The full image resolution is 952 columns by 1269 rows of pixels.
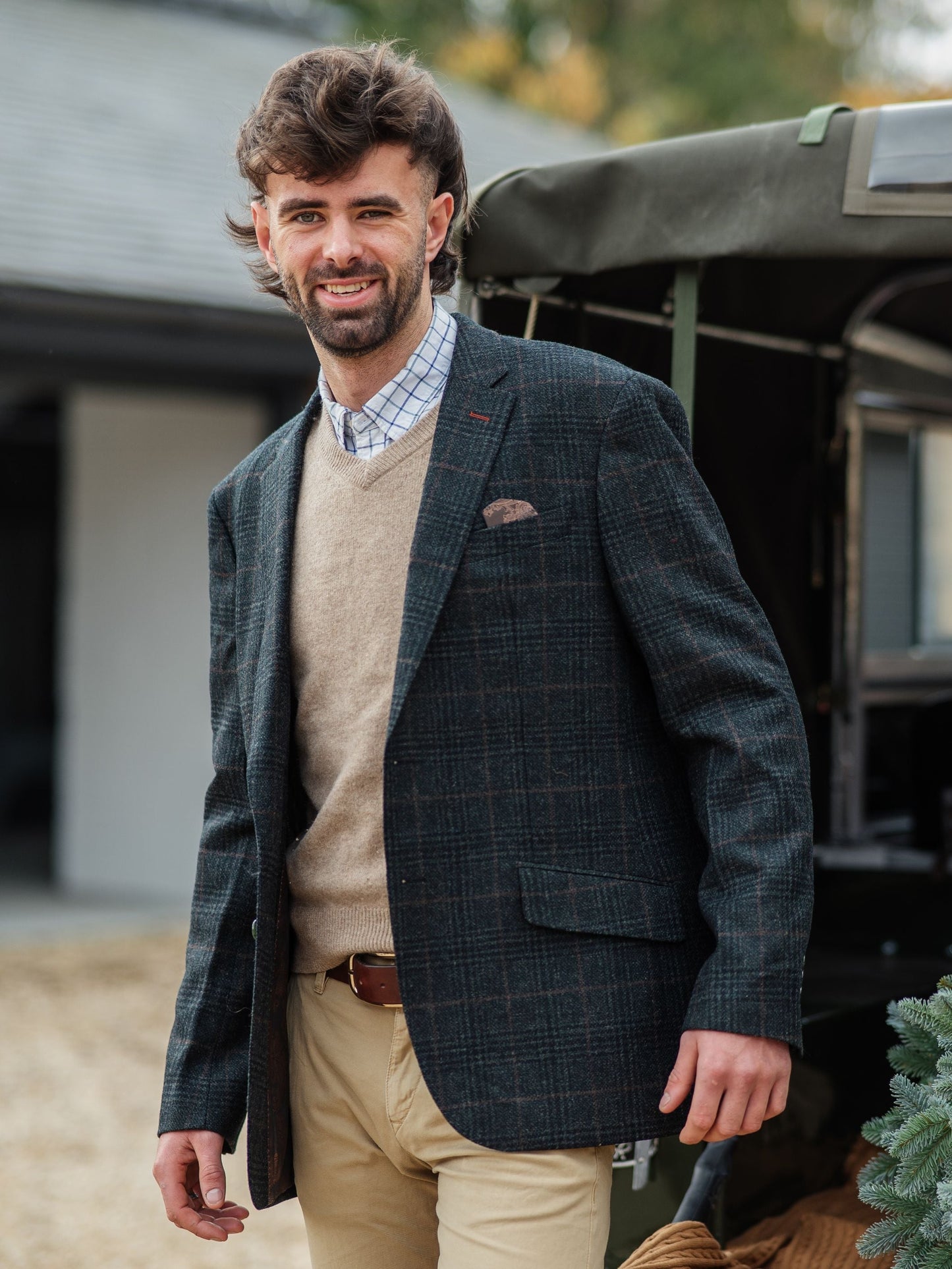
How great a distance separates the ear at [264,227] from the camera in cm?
206

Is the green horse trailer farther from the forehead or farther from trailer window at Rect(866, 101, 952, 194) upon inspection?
the forehead

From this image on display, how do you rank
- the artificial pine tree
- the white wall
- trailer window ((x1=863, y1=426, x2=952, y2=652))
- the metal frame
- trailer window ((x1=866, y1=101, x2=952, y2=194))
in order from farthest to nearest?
the white wall < trailer window ((x1=863, y1=426, x2=952, y2=652)) < the metal frame < trailer window ((x1=866, y1=101, x2=952, y2=194)) < the artificial pine tree

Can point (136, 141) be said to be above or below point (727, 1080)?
above

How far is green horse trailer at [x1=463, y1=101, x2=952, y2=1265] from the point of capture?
2.57 m

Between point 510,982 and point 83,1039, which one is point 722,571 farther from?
point 83,1039

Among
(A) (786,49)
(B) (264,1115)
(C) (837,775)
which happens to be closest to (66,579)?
(C) (837,775)

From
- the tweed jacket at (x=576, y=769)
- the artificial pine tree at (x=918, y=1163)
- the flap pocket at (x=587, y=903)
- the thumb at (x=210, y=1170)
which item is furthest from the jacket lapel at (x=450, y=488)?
the artificial pine tree at (x=918, y=1163)

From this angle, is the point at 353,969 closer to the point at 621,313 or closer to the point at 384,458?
the point at 384,458

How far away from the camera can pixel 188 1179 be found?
212 cm

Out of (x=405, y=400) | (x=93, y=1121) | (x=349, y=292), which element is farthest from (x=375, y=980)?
(x=93, y=1121)

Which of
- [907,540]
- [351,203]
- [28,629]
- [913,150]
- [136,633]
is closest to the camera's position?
[351,203]

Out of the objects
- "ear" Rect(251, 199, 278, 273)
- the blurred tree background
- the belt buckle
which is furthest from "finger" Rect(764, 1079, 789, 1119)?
the blurred tree background

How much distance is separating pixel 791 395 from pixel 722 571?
2480 mm

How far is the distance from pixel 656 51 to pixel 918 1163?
20.6 meters
